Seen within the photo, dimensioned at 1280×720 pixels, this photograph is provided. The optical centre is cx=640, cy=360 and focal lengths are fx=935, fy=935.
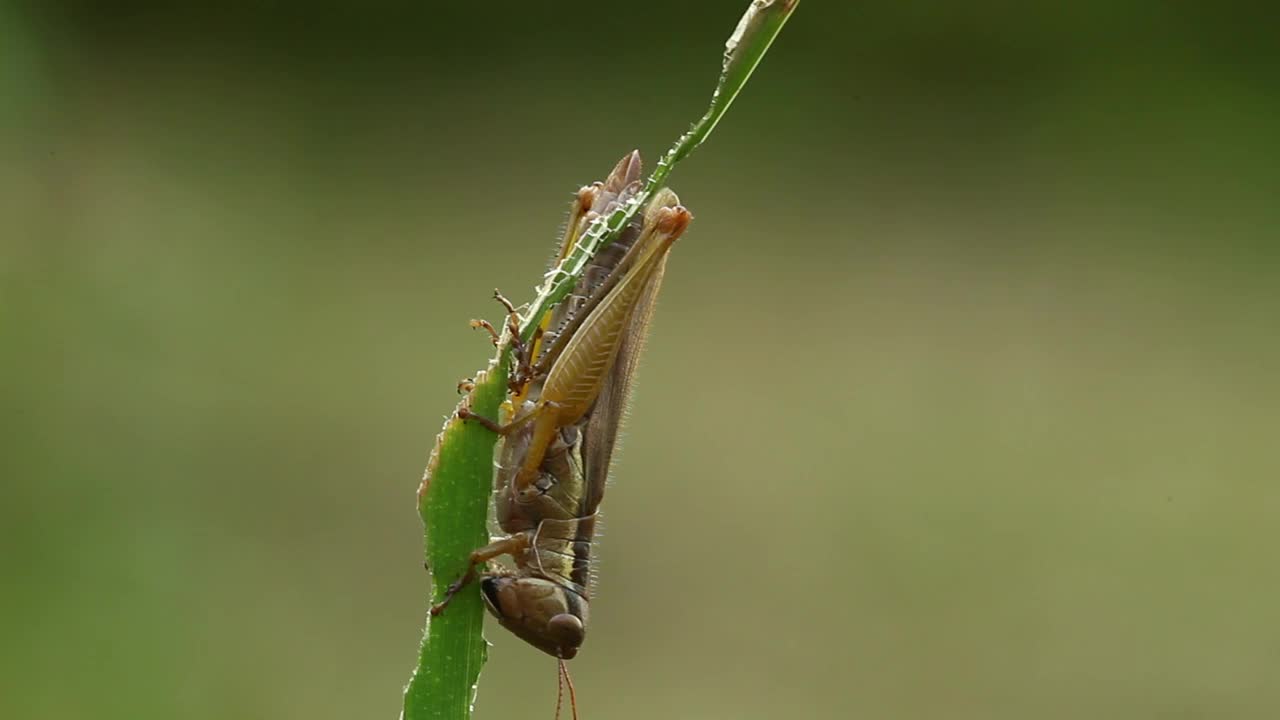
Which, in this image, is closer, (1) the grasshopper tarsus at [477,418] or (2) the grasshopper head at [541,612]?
(1) the grasshopper tarsus at [477,418]

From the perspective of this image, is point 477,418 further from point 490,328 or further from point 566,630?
point 566,630

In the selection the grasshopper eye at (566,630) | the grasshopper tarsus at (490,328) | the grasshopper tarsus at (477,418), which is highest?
the grasshopper tarsus at (490,328)

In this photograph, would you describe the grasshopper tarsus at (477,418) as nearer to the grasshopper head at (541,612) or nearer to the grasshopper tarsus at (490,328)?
the grasshopper tarsus at (490,328)

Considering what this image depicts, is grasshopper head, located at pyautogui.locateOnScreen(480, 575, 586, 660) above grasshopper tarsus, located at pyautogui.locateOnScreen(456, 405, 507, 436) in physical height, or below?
below

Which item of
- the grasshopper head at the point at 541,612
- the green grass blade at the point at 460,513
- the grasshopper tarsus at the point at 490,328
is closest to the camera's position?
the green grass blade at the point at 460,513

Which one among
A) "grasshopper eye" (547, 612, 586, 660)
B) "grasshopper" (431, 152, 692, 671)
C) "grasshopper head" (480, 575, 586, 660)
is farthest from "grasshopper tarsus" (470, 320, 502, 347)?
"grasshopper eye" (547, 612, 586, 660)

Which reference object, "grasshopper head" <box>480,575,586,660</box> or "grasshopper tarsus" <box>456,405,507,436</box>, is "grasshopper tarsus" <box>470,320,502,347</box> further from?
"grasshopper head" <box>480,575,586,660</box>

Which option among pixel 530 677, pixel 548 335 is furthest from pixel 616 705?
pixel 548 335

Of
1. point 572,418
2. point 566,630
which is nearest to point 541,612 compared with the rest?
point 566,630

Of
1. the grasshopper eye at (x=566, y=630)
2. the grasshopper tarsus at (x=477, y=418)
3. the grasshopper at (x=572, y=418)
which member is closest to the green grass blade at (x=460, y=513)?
the grasshopper tarsus at (x=477, y=418)
